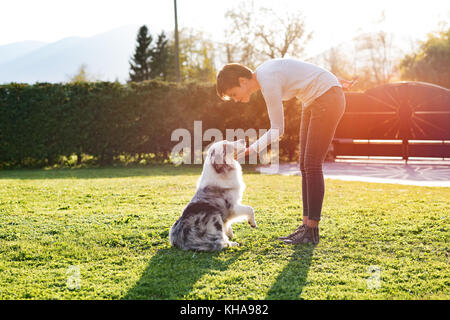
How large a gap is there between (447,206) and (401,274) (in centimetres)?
313

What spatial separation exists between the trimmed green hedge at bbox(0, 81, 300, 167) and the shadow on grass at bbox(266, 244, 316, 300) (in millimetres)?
9159

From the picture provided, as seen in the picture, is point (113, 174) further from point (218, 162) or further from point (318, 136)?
point (318, 136)

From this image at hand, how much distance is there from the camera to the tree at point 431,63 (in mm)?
36188

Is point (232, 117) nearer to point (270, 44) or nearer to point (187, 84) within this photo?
point (187, 84)

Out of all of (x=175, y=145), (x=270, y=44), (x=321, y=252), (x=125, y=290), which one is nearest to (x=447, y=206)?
(x=321, y=252)

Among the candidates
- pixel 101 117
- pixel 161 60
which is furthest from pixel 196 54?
pixel 101 117

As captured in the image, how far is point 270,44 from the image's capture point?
31984 millimetres

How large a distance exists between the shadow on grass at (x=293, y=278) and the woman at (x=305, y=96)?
1.32 feet

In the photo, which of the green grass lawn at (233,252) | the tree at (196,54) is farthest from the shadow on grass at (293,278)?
the tree at (196,54)

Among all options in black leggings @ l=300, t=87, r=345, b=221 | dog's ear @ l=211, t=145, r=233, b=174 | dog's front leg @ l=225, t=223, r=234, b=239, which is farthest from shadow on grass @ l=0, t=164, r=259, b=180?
black leggings @ l=300, t=87, r=345, b=221

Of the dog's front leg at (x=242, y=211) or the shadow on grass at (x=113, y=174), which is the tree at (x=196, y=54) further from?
the dog's front leg at (x=242, y=211)

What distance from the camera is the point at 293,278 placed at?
3322mm

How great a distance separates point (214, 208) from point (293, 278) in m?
1.13

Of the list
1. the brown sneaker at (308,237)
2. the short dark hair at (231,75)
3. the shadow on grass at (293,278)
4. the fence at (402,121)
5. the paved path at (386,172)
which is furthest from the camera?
the fence at (402,121)
